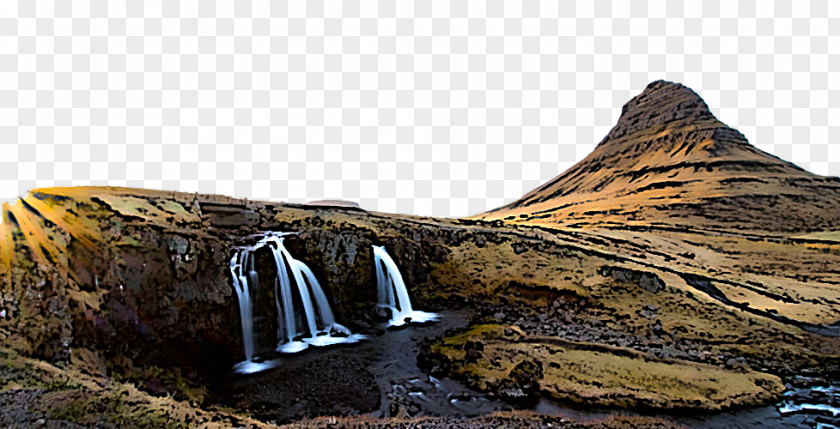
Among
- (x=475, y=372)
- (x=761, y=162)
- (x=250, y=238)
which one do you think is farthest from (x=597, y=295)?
(x=761, y=162)

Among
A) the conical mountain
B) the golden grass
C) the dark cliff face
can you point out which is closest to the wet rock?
the dark cliff face

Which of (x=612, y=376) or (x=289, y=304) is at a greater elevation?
(x=289, y=304)

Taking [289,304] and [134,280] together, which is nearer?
[134,280]

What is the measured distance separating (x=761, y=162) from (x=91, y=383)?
113 meters

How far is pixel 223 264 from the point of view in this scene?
21719 millimetres

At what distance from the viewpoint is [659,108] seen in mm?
127188

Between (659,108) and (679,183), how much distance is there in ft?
165

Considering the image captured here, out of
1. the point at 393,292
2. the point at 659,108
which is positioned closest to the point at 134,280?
the point at 393,292

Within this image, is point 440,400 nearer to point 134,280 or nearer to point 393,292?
point 393,292

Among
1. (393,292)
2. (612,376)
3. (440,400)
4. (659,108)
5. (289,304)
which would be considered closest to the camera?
(440,400)

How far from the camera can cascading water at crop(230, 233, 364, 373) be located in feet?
71.9

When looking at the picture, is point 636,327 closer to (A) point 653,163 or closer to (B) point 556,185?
(A) point 653,163

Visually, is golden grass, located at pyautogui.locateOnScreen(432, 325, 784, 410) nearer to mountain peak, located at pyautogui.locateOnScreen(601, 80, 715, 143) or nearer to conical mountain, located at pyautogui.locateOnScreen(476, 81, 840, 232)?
conical mountain, located at pyautogui.locateOnScreen(476, 81, 840, 232)

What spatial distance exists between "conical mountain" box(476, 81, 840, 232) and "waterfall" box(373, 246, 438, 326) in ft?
169
